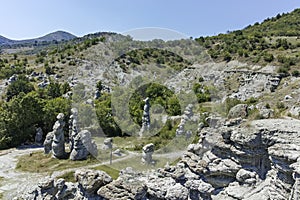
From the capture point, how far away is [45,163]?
23.9 metres

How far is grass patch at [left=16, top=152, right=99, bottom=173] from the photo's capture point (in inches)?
893

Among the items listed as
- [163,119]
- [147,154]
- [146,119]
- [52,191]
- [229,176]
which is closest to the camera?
[52,191]

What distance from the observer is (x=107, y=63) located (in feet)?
163

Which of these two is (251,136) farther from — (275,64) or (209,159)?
(275,64)

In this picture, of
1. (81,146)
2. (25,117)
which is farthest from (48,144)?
(25,117)

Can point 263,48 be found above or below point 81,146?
above

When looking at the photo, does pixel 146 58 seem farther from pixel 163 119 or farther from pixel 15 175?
pixel 15 175

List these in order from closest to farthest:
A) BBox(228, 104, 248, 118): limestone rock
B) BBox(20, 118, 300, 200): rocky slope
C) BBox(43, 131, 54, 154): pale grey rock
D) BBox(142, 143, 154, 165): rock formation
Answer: BBox(20, 118, 300, 200): rocky slope → BBox(228, 104, 248, 118): limestone rock → BBox(142, 143, 154, 165): rock formation → BBox(43, 131, 54, 154): pale grey rock

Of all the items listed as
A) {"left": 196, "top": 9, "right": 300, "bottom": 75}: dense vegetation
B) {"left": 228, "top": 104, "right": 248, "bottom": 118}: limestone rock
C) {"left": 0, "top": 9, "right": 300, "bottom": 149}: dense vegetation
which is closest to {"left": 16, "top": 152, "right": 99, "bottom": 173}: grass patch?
{"left": 0, "top": 9, "right": 300, "bottom": 149}: dense vegetation

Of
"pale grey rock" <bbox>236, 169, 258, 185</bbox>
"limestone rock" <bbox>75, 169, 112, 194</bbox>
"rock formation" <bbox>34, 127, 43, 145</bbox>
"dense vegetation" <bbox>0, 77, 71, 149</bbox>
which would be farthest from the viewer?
"rock formation" <bbox>34, 127, 43, 145</bbox>

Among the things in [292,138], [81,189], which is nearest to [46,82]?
[81,189]

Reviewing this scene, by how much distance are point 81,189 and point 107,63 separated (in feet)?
134

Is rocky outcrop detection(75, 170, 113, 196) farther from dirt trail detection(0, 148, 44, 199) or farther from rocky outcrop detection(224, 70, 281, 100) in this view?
rocky outcrop detection(224, 70, 281, 100)

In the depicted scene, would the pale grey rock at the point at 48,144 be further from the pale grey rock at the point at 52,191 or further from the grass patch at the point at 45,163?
the pale grey rock at the point at 52,191
